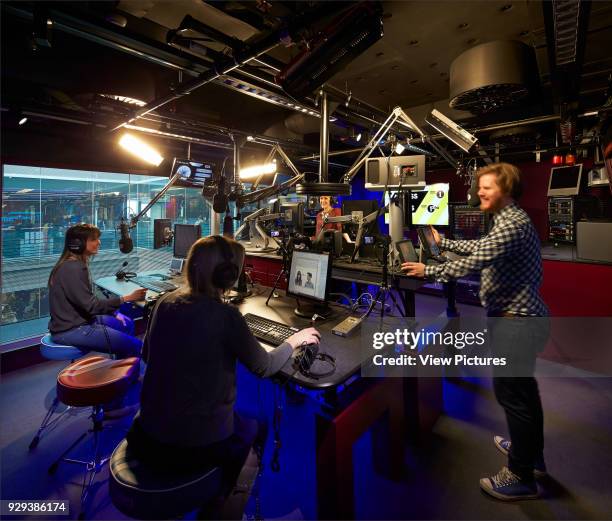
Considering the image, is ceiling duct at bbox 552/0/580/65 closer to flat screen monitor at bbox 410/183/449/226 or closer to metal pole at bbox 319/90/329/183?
metal pole at bbox 319/90/329/183

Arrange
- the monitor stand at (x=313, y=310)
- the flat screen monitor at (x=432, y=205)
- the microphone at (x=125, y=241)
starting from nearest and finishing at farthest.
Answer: the monitor stand at (x=313, y=310)
the microphone at (x=125, y=241)
the flat screen monitor at (x=432, y=205)

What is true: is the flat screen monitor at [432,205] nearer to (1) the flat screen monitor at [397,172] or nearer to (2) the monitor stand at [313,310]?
(1) the flat screen monitor at [397,172]

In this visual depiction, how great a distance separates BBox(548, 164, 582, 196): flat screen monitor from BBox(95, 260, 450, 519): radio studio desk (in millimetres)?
4258

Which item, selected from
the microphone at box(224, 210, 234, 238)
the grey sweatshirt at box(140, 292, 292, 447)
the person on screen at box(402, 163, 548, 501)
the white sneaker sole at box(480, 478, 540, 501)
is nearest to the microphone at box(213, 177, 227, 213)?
the microphone at box(224, 210, 234, 238)

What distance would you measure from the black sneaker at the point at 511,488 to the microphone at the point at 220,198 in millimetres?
2821

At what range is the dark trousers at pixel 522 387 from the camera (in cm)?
177

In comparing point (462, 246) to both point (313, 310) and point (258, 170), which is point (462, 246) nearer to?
point (313, 310)

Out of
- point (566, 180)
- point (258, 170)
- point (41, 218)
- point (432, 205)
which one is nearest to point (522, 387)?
point (258, 170)

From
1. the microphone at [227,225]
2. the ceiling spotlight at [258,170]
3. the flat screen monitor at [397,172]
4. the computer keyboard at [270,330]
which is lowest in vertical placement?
the computer keyboard at [270,330]

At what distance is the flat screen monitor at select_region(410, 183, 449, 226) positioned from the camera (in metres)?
7.30

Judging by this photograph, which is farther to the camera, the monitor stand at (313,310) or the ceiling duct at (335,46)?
the monitor stand at (313,310)

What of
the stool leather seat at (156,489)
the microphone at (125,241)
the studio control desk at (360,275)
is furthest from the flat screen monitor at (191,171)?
the stool leather seat at (156,489)

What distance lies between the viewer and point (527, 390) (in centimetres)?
178

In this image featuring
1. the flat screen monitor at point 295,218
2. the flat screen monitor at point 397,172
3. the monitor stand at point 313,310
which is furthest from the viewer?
the flat screen monitor at point 295,218
